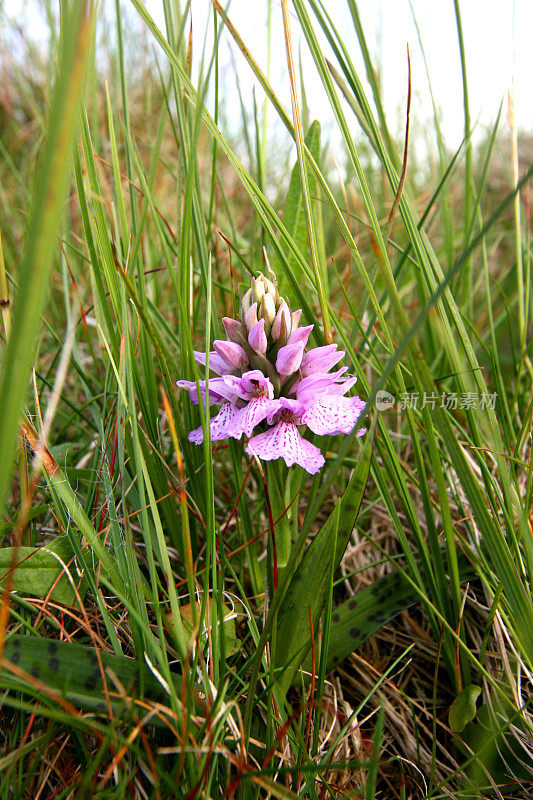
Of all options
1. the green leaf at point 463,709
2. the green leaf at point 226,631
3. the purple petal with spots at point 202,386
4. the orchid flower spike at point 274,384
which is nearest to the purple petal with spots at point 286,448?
the orchid flower spike at point 274,384

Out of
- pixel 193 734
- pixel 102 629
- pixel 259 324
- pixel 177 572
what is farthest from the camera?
pixel 177 572

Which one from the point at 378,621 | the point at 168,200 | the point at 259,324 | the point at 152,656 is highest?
the point at 168,200

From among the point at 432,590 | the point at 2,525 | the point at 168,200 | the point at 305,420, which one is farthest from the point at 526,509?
the point at 168,200

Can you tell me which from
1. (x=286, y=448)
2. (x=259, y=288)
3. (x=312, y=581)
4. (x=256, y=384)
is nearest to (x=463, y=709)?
(x=312, y=581)

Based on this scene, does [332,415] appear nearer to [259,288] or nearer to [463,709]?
[259,288]

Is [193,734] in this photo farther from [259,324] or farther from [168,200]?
[168,200]

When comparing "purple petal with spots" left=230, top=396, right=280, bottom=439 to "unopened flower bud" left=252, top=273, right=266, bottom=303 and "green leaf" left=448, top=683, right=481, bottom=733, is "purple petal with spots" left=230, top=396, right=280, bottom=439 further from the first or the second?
"green leaf" left=448, top=683, right=481, bottom=733
